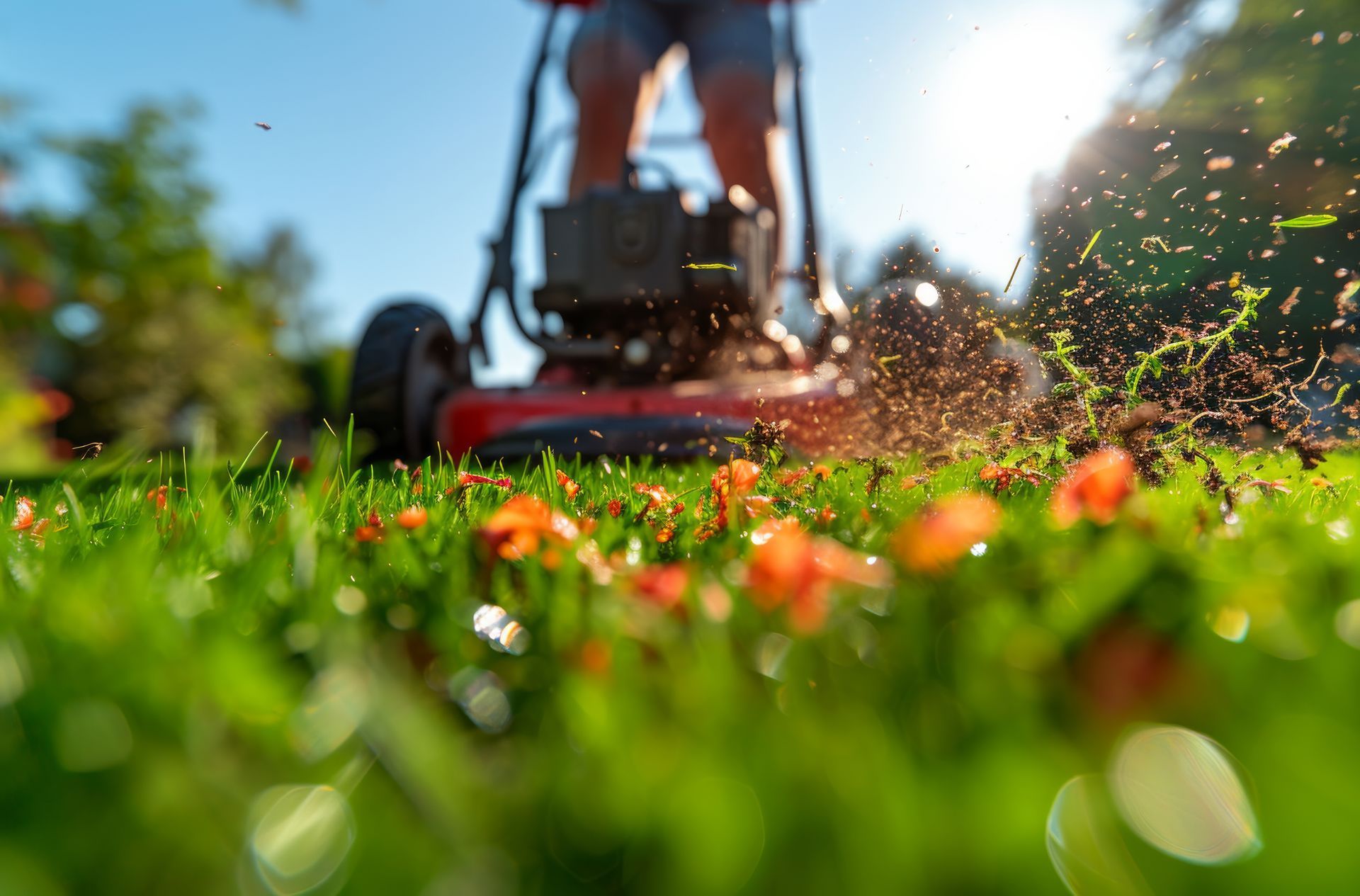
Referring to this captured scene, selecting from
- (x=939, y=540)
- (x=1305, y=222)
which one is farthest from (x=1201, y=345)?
(x=939, y=540)

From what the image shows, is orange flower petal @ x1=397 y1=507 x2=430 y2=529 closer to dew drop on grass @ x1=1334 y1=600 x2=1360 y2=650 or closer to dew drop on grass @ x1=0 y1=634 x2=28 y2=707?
dew drop on grass @ x1=0 y1=634 x2=28 y2=707

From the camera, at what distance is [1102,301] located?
2113 mm

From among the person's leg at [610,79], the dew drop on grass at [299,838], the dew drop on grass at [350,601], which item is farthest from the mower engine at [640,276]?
the dew drop on grass at [299,838]

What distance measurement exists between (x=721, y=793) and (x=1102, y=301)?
2.12 m

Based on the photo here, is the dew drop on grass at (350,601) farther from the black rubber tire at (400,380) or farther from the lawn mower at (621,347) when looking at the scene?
the black rubber tire at (400,380)

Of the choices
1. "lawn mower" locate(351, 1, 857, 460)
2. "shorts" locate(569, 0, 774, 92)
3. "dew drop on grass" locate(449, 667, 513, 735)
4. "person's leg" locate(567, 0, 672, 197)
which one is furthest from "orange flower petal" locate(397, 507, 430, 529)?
"shorts" locate(569, 0, 774, 92)

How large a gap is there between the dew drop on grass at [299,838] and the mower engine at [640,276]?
362cm

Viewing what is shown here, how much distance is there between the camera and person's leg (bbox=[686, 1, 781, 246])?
423 centimetres

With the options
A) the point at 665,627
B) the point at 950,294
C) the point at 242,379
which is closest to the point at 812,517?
the point at 665,627

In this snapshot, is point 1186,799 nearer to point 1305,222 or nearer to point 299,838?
point 299,838

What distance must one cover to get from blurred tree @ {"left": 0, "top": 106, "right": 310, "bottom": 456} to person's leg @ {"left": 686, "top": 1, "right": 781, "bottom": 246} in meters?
17.0

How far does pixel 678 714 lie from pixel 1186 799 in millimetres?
247

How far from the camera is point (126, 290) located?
2045cm

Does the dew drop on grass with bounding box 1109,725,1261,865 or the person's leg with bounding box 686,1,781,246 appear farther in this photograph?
the person's leg with bounding box 686,1,781,246
